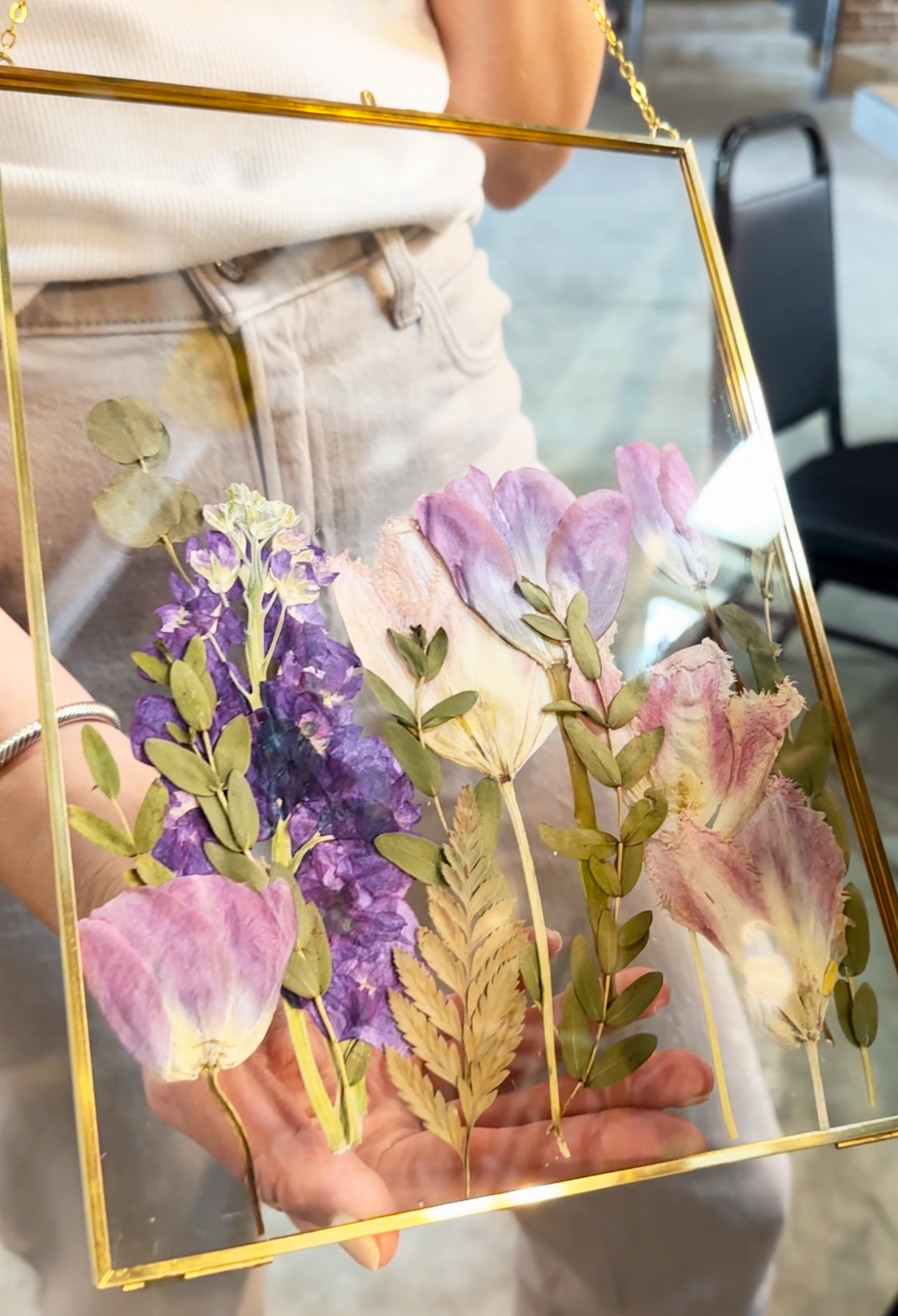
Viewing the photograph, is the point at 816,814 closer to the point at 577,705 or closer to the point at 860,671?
the point at 577,705

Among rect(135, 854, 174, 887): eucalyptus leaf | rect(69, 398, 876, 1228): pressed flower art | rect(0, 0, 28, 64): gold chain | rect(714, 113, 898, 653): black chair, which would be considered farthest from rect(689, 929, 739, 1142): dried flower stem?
rect(714, 113, 898, 653): black chair

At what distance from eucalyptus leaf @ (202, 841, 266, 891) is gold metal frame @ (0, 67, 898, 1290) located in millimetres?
48

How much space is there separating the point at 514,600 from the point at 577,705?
5cm

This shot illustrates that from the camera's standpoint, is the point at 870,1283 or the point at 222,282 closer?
the point at 222,282

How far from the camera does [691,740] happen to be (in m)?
0.44

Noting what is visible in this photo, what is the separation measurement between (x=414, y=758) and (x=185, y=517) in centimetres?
13

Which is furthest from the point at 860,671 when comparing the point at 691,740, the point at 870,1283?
the point at 691,740

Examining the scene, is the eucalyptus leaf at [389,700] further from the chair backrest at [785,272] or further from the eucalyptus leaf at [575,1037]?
the chair backrest at [785,272]

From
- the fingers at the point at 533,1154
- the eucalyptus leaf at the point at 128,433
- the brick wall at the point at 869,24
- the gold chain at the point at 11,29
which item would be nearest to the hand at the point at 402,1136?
the fingers at the point at 533,1154

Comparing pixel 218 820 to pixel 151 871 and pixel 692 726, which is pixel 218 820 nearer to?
pixel 151 871

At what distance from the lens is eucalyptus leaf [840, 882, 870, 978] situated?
1.44ft

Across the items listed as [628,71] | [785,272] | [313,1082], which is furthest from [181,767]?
[785,272]

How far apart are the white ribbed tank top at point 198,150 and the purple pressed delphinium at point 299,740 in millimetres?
117

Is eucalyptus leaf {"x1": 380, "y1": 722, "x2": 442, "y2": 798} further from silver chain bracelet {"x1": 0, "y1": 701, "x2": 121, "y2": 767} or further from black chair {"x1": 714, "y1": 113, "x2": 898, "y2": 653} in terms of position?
black chair {"x1": 714, "y1": 113, "x2": 898, "y2": 653}
